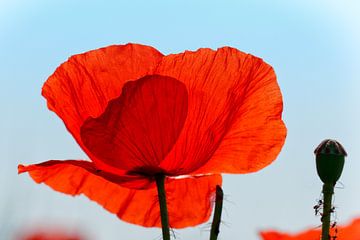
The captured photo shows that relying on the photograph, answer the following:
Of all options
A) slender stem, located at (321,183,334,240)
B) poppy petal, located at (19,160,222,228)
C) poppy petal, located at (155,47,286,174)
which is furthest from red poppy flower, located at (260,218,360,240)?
poppy petal, located at (19,160,222,228)

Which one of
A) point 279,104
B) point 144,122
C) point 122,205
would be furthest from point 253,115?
point 122,205

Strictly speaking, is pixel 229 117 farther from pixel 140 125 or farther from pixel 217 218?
pixel 217 218

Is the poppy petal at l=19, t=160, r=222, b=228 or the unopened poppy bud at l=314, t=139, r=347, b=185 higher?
the unopened poppy bud at l=314, t=139, r=347, b=185

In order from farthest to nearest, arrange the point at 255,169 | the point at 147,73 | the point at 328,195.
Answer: the point at 147,73
the point at 255,169
the point at 328,195

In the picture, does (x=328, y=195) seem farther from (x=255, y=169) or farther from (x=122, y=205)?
(x=122, y=205)

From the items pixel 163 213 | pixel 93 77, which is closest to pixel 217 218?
pixel 163 213

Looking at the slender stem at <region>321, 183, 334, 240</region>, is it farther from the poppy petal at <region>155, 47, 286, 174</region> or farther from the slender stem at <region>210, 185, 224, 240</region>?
the poppy petal at <region>155, 47, 286, 174</region>
